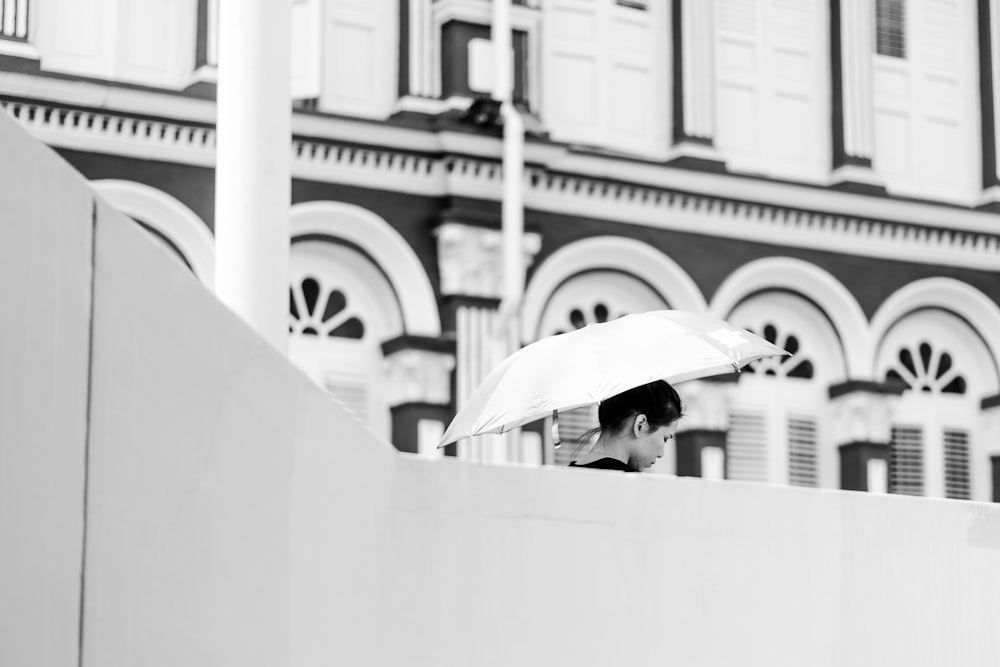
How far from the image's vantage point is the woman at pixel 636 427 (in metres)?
4.53

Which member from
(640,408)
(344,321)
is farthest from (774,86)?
(640,408)

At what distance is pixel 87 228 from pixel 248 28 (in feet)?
10.1

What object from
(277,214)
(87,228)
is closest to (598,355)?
(277,214)

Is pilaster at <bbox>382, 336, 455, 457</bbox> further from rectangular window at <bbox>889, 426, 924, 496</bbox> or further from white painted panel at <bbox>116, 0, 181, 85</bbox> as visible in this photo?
rectangular window at <bbox>889, 426, 924, 496</bbox>

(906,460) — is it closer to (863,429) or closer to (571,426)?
(863,429)

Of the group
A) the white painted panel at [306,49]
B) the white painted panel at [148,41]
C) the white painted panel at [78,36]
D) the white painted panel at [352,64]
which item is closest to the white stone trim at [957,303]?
the white painted panel at [352,64]

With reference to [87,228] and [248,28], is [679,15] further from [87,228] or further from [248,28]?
[87,228]

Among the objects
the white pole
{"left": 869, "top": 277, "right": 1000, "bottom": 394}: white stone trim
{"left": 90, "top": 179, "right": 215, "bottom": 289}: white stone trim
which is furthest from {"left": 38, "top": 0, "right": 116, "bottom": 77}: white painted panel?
{"left": 869, "top": 277, "right": 1000, "bottom": 394}: white stone trim

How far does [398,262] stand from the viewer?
1276 cm

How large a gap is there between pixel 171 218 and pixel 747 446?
4.73m

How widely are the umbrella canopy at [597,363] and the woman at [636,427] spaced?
22 centimetres

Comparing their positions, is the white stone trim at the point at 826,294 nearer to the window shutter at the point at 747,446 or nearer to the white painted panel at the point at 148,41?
the window shutter at the point at 747,446

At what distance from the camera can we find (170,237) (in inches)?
469

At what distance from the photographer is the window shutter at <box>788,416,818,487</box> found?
561 inches
